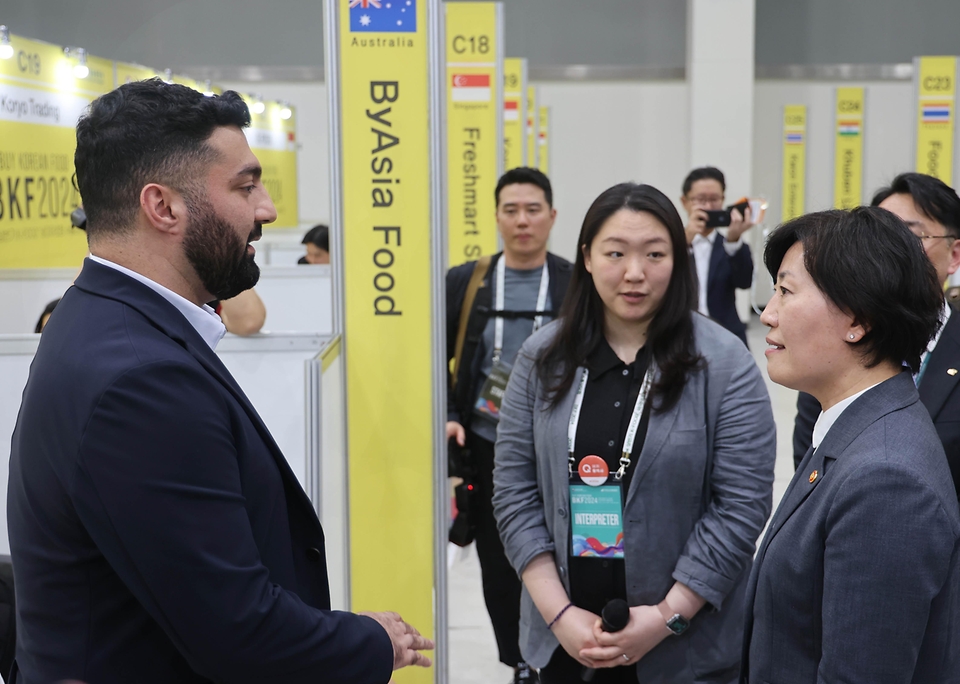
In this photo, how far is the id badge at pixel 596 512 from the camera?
1905mm

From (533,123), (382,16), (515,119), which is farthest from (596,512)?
(533,123)

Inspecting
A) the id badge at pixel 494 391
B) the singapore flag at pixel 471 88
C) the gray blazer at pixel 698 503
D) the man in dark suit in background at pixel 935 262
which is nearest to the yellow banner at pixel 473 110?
the singapore flag at pixel 471 88

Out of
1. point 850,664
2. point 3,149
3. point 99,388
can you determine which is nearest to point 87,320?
point 99,388

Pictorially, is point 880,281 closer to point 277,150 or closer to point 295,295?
point 295,295

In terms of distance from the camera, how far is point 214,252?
121 centimetres

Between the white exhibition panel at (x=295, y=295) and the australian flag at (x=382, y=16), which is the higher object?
the australian flag at (x=382, y=16)

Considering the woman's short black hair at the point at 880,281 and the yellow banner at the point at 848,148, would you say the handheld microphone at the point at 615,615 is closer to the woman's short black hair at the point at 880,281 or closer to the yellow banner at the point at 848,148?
the woman's short black hair at the point at 880,281

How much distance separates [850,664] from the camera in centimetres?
115

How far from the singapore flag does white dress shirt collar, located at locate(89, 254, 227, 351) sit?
4.35 meters

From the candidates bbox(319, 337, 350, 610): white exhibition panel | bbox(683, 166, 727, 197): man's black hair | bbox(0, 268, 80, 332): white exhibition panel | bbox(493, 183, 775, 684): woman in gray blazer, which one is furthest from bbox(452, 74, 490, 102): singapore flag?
bbox(493, 183, 775, 684): woman in gray blazer

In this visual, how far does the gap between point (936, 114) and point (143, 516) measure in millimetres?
9082

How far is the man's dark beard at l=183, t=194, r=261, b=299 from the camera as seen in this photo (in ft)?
3.91

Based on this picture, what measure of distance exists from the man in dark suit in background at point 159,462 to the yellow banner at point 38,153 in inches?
151

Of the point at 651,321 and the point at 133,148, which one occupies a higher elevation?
the point at 133,148
